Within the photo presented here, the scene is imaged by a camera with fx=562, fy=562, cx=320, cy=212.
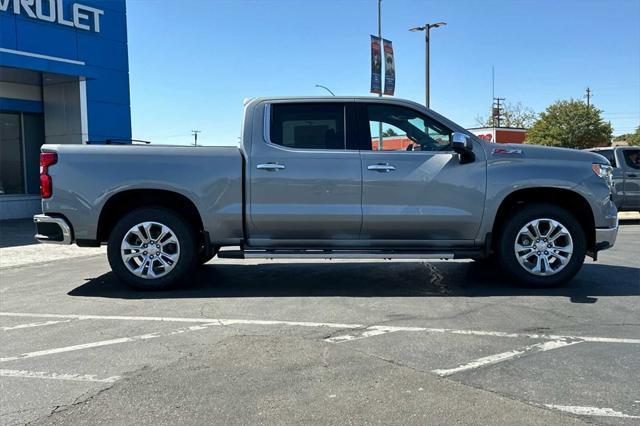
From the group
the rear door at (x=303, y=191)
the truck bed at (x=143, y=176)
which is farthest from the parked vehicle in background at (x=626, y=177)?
the truck bed at (x=143, y=176)

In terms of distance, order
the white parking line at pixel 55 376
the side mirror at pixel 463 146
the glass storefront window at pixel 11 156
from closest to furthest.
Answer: the white parking line at pixel 55 376 → the side mirror at pixel 463 146 → the glass storefront window at pixel 11 156

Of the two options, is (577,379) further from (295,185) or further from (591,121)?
(591,121)

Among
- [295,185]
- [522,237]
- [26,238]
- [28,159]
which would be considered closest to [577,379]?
[522,237]

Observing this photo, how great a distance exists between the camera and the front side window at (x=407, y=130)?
640cm

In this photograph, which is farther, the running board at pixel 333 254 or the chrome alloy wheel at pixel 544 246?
the chrome alloy wheel at pixel 544 246

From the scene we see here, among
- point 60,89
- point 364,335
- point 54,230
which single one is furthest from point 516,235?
point 60,89

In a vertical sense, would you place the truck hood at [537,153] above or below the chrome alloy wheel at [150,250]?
above

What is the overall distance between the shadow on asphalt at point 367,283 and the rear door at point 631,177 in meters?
7.43

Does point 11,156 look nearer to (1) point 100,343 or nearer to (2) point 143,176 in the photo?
(2) point 143,176

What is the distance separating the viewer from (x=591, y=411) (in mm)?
3309

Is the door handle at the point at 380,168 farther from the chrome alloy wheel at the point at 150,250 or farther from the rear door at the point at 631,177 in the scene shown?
the rear door at the point at 631,177

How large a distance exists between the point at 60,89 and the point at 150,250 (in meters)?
12.7

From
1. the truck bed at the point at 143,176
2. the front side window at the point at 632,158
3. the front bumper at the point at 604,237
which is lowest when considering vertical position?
the front bumper at the point at 604,237

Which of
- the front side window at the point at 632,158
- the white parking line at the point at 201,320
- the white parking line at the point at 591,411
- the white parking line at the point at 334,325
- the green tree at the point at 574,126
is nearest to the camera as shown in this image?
the white parking line at the point at 591,411
